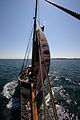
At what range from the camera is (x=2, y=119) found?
6820 millimetres

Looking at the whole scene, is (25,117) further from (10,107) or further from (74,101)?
(74,101)

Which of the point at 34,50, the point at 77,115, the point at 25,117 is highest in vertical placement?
the point at 34,50

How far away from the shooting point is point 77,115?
24.7 feet

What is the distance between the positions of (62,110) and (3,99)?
6.74 metres

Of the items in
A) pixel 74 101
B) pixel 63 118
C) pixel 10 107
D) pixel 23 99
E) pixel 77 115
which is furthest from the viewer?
pixel 74 101

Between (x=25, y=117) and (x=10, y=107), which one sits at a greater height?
(x=25, y=117)

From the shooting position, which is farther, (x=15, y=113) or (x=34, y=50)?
(x=34, y=50)

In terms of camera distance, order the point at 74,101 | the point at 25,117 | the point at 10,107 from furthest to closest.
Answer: the point at 74,101
the point at 10,107
the point at 25,117

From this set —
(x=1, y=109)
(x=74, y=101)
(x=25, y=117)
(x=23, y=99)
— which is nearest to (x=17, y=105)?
(x=1, y=109)

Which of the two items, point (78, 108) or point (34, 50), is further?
point (34, 50)

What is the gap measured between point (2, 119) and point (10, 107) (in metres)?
1.33

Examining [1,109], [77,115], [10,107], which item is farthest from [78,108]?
[1,109]

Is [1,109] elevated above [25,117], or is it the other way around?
[25,117]

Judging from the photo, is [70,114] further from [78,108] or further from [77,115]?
[78,108]
